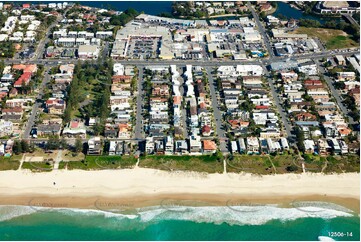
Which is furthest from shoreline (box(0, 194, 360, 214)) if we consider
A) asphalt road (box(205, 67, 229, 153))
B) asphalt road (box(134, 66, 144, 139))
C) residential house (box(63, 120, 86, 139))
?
asphalt road (box(134, 66, 144, 139))

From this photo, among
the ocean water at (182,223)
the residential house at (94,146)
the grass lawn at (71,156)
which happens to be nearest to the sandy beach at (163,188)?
the ocean water at (182,223)

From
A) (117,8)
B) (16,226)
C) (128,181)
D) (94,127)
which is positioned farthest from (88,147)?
(117,8)

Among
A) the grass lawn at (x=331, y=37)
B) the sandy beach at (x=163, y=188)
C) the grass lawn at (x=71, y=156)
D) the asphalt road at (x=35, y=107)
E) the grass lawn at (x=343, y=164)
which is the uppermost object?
the grass lawn at (x=331, y=37)

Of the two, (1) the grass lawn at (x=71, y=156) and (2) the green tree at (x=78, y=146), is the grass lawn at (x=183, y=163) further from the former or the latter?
(2) the green tree at (x=78, y=146)

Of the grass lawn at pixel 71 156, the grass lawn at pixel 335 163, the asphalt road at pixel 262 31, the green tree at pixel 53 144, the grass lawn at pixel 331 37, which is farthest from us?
the grass lawn at pixel 331 37

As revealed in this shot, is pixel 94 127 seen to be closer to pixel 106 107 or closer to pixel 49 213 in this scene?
pixel 106 107

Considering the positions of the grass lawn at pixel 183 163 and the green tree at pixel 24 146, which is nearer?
the grass lawn at pixel 183 163
